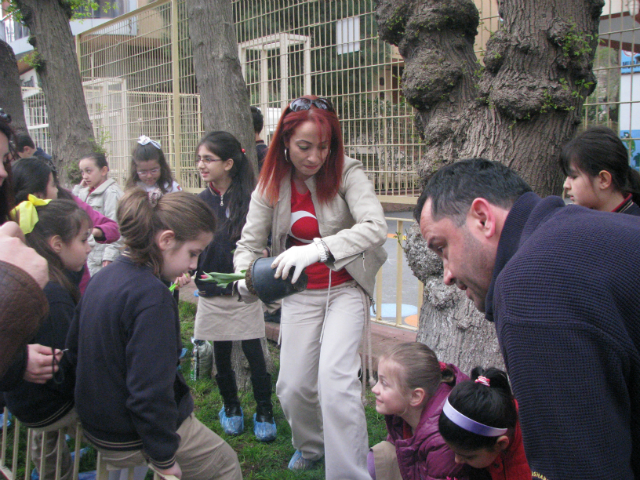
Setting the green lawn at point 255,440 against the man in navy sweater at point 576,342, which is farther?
the green lawn at point 255,440

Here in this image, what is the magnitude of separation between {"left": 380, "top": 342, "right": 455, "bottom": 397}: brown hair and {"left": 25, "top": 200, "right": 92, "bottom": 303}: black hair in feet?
5.09

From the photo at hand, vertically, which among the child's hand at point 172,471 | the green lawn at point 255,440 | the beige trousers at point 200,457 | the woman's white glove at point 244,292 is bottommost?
the green lawn at point 255,440

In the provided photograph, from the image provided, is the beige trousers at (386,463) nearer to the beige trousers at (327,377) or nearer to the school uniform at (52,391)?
the beige trousers at (327,377)

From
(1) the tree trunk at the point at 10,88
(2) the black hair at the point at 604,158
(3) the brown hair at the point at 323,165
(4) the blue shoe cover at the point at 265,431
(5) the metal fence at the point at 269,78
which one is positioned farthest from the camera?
(1) the tree trunk at the point at 10,88

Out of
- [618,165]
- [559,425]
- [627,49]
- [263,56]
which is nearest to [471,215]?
[559,425]

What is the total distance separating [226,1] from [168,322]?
320 centimetres

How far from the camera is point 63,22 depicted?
7.28 metres

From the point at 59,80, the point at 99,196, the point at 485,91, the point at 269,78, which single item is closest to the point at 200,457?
the point at 485,91

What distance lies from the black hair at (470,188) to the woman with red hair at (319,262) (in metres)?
1.19

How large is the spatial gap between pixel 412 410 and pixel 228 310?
1515 mm

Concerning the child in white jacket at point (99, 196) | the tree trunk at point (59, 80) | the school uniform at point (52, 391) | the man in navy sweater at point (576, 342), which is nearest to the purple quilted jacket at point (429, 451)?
the man in navy sweater at point (576, 342)

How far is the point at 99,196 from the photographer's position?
5109mm

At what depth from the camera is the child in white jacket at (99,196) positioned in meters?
4.96

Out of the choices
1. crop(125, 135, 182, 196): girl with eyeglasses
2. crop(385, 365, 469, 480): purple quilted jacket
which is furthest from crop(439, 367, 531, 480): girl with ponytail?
crop(125, 135, 182, 196): girl with eyeglasses
